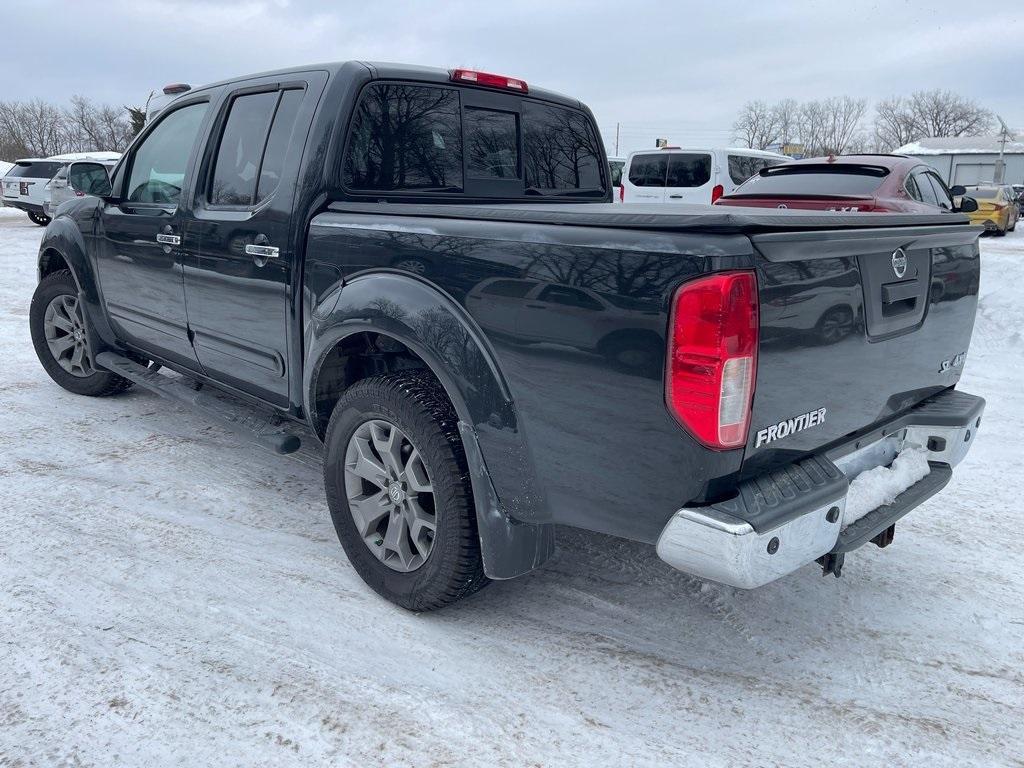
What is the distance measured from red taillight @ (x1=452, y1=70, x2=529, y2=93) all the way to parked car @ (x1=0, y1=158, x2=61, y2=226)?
63.0ft

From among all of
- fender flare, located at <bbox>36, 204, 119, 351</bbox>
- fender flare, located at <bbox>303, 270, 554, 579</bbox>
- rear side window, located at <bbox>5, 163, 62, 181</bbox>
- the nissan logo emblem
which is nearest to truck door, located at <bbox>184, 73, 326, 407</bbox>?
fender flare, located at <bbox>303, 270, 554, 579</bbox>

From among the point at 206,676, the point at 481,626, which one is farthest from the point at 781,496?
the point at 206,676

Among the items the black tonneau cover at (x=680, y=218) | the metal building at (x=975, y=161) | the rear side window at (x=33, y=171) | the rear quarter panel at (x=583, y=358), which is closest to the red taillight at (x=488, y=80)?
the black tonneau cover at (x=680, y=218)

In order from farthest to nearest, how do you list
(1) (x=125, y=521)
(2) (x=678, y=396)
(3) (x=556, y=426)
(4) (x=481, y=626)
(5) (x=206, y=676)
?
(1) (x=125, y=521) → (4) (x=481, y=626) → (5) (x=206, y=676) → (3) (x=556, y=426) → (2) (x=678, y=396)

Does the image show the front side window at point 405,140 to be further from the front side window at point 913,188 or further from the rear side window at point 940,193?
the rear side window at point 940,193

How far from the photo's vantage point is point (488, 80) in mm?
3680

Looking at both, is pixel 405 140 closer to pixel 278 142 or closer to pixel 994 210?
pixel 278 142

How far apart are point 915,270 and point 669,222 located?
44.0 inches

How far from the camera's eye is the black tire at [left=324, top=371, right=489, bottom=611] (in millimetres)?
2648

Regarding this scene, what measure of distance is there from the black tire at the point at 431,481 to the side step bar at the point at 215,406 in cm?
55

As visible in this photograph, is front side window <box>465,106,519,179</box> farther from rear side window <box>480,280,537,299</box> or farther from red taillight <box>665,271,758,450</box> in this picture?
red taillight <box>665,271,758,450</box>

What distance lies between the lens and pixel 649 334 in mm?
2078

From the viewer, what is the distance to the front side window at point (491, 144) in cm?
364

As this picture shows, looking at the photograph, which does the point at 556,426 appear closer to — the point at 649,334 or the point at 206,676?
the point at 649,334
